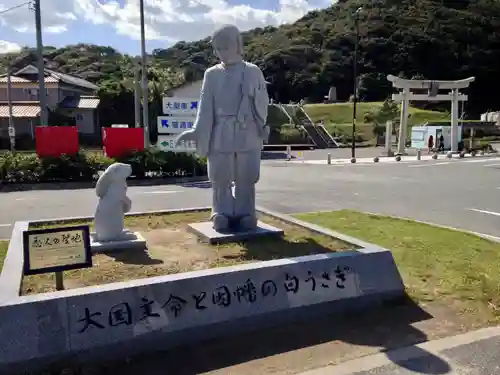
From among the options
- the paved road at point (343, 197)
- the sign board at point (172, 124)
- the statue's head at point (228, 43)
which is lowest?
the paved road at point (343, 197)

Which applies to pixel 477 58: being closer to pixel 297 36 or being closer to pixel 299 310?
pixel 297 36

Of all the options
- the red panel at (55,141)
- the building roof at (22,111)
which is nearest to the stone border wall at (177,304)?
the red panel at (55,141)

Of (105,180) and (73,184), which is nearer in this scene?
(105,180)

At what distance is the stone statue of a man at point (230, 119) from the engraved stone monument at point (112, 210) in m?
0.99

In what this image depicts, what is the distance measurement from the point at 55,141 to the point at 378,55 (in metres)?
55.4

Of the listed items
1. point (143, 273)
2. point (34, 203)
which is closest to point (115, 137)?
point (34, 203)

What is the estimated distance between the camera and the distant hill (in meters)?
60.4

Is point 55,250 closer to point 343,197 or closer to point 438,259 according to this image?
point 438,259

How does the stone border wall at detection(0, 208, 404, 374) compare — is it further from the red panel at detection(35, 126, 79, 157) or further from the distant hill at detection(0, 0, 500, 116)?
the distant hill at detection(0, 0, 500, 116)

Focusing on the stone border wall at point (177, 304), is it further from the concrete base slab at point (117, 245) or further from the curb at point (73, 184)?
the curb at point (73, 184)

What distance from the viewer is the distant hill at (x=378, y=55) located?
60.4 m

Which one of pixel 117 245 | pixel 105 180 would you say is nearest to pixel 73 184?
pixel 105 180

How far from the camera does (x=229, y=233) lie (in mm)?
6484

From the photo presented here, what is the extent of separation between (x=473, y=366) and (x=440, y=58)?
65123 mm
